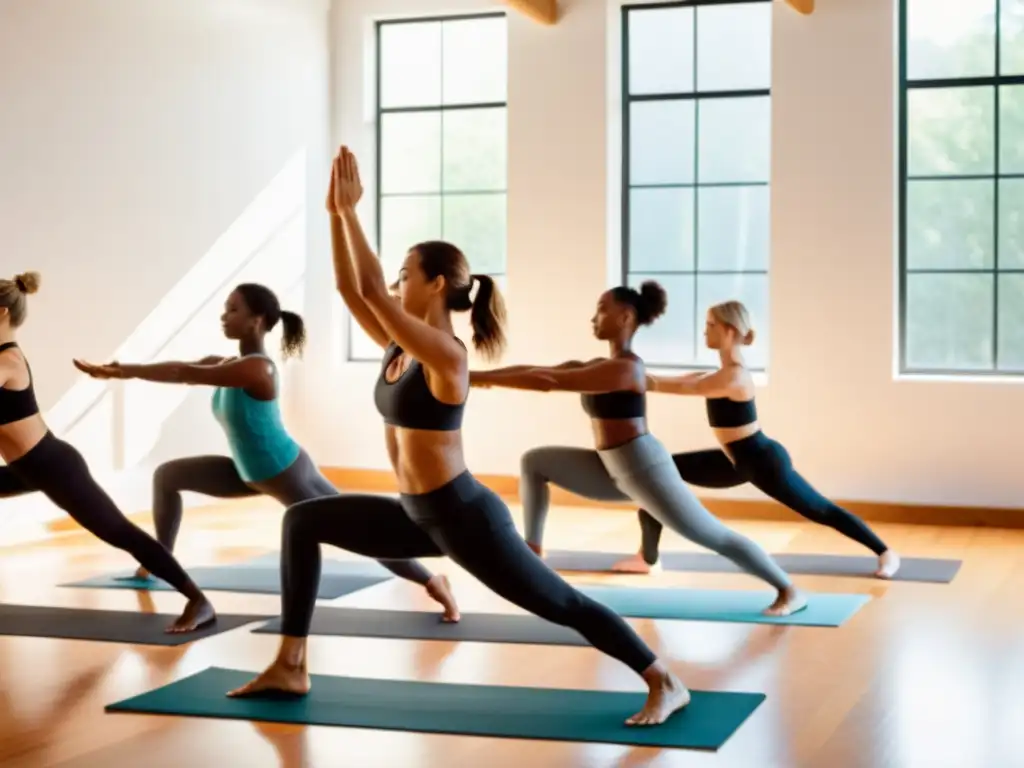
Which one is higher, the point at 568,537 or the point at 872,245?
the point at 872,245

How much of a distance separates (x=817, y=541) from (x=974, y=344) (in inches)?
56.8

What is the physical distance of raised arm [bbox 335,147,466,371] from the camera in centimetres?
318

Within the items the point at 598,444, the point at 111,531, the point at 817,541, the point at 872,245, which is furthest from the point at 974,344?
the point at 111,531

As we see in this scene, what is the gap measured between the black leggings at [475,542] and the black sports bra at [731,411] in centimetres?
205

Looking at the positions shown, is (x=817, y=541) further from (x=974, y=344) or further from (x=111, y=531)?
(x=111, y=531)

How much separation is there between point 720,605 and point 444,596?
3.13ft

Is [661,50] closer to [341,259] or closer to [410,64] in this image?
[410,64]

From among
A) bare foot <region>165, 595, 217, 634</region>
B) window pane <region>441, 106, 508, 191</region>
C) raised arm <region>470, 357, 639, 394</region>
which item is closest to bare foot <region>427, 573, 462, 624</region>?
bare foot <region>165, 595, 217, 634</region>

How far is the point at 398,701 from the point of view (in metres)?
3.75

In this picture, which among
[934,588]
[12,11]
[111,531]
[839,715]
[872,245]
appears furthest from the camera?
[872,245]

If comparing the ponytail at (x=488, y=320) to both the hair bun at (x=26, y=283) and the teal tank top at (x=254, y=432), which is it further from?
the hair bun at (x=26, y=283)

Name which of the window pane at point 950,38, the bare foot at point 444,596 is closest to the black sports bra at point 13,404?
the bare foot at point 444,596

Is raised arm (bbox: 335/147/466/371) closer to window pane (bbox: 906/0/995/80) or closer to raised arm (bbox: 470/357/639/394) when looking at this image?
raised arm (bbox: 470/357/639/394)

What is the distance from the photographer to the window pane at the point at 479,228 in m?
8.48
